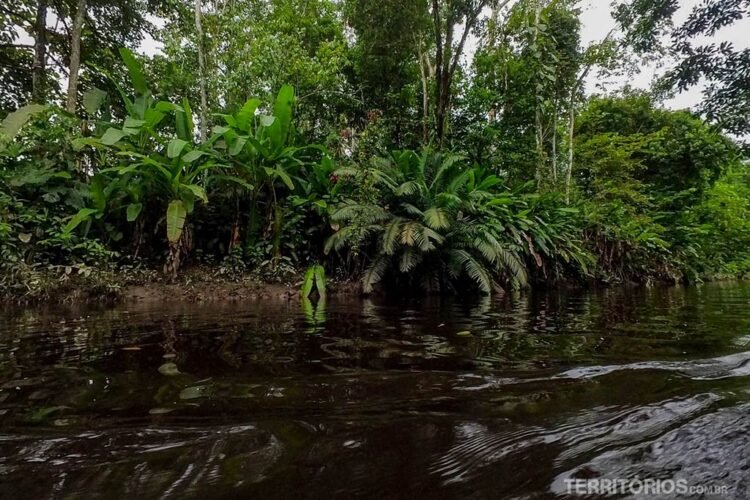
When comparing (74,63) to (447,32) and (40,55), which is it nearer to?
(40,55)

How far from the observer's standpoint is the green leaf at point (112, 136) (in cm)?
558

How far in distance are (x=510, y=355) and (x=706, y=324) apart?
8.08ft

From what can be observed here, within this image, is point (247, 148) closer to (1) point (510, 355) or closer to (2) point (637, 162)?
(1) point (510, 355)

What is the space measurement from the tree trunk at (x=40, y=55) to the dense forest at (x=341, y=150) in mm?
50

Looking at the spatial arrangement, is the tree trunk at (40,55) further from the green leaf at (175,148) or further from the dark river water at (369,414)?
the dark river water at (369,414)

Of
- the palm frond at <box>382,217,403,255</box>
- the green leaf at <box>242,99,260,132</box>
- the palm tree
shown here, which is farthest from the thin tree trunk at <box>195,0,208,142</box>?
the palm frond at <box>382,217,403,255</box>

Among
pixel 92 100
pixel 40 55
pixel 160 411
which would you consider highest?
pixel 40 55

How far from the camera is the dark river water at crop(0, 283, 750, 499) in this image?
1010 millimetres

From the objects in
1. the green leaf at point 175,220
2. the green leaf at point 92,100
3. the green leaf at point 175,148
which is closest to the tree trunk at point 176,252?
the green leaf at point 175,220

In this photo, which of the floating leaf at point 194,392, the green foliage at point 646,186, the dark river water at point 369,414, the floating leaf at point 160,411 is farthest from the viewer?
the green foliage at point 646,186

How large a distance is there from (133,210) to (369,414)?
5.98 metres

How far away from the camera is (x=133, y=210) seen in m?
6.02

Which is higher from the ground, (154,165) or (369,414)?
(154,165)

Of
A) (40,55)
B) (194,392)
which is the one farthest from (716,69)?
(40,55)
